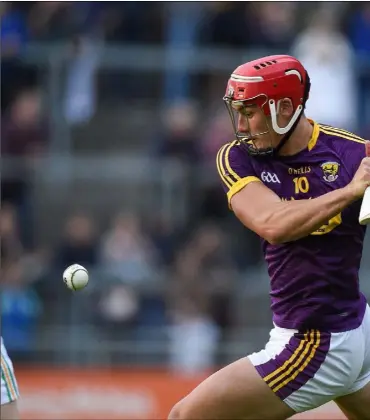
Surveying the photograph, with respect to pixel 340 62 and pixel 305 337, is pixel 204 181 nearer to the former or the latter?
pixel 340 62

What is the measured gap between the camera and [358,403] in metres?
5.73

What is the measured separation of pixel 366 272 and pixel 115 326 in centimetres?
290

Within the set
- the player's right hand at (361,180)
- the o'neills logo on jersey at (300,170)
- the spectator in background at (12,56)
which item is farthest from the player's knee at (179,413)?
the spectator in background at (12,56)

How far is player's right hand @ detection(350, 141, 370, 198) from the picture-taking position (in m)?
5.15

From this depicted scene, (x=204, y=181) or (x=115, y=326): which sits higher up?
(x=204, y=181)

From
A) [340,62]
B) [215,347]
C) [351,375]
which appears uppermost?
[340,62]

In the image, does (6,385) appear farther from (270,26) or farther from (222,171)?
(270,26)

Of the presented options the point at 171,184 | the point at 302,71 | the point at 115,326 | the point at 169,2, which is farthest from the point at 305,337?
Answer: the point at 169,2

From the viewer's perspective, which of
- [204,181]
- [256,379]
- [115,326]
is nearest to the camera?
[256,379]

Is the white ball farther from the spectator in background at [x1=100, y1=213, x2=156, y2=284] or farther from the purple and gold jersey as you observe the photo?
the spectator in background at [x1=100, y1=213, x2=156, y2=284]

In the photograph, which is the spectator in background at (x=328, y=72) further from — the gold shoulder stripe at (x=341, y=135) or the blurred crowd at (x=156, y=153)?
the gold shoulder stripe at (x=341, y=135)

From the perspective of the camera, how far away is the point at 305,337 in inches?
220

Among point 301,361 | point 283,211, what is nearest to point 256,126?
point 283,211

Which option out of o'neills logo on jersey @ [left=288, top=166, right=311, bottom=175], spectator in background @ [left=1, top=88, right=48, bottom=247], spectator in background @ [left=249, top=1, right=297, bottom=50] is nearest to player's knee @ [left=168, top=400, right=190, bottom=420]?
o'neills logo on jersey @ [left=288, top=166, right=311, bottom=175]
